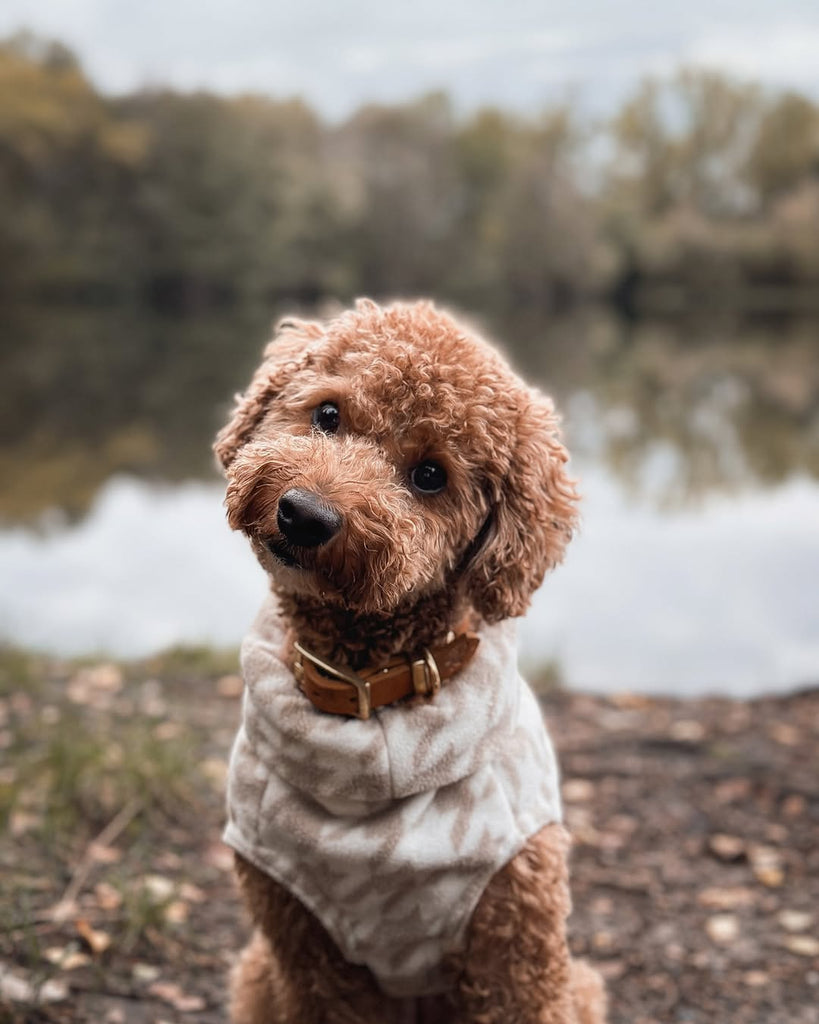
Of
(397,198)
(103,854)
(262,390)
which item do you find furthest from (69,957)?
(397,198)

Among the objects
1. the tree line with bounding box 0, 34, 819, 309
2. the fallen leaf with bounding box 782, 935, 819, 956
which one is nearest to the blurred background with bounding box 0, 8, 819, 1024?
the fallen leaf with bounding box 782, 935, 819, 956

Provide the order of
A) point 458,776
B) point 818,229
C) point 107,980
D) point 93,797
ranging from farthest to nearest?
point 818,229
point 93,797
point 107,980
point 458,776

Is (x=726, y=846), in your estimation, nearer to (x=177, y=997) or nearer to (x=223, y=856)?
(x=223, y=856)

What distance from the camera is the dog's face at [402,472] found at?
1851 mm

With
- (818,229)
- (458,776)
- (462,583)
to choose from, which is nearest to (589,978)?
(458,776)

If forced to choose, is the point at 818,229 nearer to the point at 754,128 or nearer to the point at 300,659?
the point at 754,128

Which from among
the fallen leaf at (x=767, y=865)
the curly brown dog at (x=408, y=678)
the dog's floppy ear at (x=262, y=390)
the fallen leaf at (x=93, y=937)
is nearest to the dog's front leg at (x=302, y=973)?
the curly brown dog at (x=408, y=678)

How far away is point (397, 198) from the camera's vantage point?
159 feet

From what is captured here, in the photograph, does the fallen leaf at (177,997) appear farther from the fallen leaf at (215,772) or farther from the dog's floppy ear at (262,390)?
the dog's floppy ear at (262,390)

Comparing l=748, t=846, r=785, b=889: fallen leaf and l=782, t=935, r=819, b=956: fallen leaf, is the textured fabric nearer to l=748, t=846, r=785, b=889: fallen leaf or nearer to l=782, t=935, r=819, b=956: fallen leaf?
l=782, t=935, r=819, b=956: fallen leaf

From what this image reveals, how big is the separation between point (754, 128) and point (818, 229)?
6185 mm

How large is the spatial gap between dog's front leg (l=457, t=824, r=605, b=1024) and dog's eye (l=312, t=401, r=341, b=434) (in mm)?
941

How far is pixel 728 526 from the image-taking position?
975cm

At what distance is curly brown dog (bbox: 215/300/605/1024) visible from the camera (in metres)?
1.97
